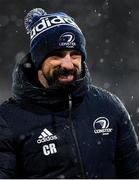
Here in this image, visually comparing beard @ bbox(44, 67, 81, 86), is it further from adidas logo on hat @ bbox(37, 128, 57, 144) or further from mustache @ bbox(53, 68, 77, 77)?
adidas logo on hat @ bbox(37, 128, 57, 144)

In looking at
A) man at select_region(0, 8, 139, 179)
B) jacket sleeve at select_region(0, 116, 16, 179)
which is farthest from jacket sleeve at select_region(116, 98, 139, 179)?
jacket sleeve at select_region(0, 116, 16, 179)

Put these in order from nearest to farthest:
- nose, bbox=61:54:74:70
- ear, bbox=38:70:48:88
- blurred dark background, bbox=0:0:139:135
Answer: nose, bbox=61:54:74:70 < ear, bbox=38:70:48:88 < blurred dark background, bbox=0:0:139:135

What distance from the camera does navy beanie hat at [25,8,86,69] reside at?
3.92m

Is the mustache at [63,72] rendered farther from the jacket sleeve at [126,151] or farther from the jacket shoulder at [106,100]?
the jacket sleeve at [126,151]

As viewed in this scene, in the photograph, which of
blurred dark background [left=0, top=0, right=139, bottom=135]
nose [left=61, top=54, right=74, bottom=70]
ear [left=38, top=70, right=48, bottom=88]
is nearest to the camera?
nose [left=61, top=54, right=74, bottom=70]

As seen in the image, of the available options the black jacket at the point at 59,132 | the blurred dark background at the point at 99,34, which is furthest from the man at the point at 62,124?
the blurred dark background at the point at 99,34

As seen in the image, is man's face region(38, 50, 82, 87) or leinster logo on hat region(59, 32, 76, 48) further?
leinster logo on hat region(59, 32, 76, 48)

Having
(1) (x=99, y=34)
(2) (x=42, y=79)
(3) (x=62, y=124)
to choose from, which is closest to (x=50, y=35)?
(2) (x=42, y=79)

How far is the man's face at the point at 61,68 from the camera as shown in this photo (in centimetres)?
Answer: 371

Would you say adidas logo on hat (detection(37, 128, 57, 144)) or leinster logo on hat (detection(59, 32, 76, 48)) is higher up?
leinster logo on hat (detection(59, 32, 76, 48))

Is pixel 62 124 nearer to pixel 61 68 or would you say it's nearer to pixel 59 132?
A: pixel 59 132

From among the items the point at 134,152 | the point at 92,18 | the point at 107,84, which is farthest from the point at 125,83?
the point at 134,152

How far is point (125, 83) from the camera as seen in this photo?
18.6 metres

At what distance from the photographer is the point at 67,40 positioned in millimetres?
3932
